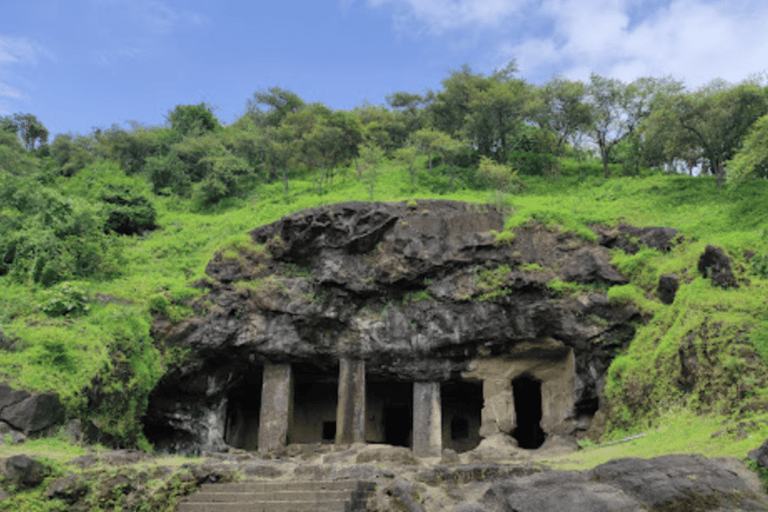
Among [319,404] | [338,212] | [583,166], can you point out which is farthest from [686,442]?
[583,166]

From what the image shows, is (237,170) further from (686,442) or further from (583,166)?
(686,442)

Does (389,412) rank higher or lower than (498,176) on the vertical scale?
lower

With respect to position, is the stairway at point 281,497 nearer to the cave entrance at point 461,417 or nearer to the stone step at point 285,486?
the stone step at point 285,486

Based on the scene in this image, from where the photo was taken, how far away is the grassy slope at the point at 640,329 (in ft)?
43.4

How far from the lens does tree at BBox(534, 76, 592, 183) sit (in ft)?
101

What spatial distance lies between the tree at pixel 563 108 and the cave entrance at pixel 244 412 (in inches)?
826

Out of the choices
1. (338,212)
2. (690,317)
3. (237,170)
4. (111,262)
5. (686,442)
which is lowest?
(686,442)

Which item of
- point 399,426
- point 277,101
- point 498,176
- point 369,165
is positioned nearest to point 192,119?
point 277,101

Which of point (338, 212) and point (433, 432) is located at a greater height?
point (338, 212)

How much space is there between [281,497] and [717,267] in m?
13.1

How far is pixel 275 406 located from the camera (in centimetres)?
2000

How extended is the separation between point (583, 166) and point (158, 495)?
108 feet

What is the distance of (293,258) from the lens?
21094 mm

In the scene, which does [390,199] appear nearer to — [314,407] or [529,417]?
[314,407]
